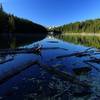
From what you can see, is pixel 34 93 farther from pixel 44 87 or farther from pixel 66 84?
pixel 66 84

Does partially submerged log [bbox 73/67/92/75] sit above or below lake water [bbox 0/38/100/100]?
below

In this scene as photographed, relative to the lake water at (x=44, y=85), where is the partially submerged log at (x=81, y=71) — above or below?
below

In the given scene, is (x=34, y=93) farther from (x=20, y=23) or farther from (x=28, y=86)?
(x=20, y=23)

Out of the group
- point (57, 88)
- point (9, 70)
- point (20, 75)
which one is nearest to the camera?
point (57, 88)

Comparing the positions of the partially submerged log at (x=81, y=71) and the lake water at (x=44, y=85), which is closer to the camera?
the lake water at (x=44, y=85)

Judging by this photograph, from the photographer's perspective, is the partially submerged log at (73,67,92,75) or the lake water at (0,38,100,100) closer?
the lake water at (0,38,100,100)

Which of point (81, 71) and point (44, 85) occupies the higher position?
point (44, 85)

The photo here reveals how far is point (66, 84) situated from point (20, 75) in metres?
4.81

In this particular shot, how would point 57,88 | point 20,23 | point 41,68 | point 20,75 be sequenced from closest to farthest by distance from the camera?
point 57,88 < point 20,75 < point 41,68 < point 20,23

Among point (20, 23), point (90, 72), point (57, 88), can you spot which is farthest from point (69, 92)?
point (20, 23)

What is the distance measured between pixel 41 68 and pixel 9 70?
11.0 ft

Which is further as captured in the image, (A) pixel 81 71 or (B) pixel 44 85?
(A) pixel 81 71

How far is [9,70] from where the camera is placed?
81.3 ft

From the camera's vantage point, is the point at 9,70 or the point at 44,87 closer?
the point at 44,87
